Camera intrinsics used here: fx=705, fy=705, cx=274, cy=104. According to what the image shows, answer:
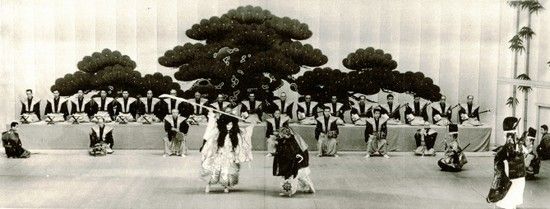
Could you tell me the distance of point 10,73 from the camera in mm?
14211

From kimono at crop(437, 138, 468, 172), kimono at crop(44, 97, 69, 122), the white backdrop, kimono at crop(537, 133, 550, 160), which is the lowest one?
kimono at crop(437, 138, 468, 172)

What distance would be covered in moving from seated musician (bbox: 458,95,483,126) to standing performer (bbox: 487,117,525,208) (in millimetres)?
6155

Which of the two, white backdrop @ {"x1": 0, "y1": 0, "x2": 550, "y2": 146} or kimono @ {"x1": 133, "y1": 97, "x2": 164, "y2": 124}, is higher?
white backdrop @ {"x1": 0, "y1": 0, "x2": 550, "y2": 146}

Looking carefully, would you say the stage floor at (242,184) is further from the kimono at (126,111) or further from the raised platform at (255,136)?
the kimono at (126,111)

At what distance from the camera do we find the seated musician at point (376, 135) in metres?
12.3

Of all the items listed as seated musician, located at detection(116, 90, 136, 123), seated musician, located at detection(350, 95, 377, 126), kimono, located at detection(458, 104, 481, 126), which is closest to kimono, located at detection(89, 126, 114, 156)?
seated musician, located at detection(116, 90, 136, 123)

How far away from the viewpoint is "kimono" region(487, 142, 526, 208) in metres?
6.97

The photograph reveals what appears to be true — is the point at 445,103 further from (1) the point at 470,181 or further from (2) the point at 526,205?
(2) the point at 526,205

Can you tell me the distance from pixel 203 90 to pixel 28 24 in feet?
12.4

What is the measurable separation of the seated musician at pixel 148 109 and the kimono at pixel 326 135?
3.06m

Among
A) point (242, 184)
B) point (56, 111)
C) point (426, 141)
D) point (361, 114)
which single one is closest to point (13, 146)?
point (56, 111)

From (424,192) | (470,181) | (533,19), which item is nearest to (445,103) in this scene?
(533,19)

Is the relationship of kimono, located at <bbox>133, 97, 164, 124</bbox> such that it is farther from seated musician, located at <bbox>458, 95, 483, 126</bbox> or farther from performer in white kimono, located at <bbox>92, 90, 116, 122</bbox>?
seated musician, located at <bbox>458, 95, 483, 126</bbox>

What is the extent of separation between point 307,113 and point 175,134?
2703mm
